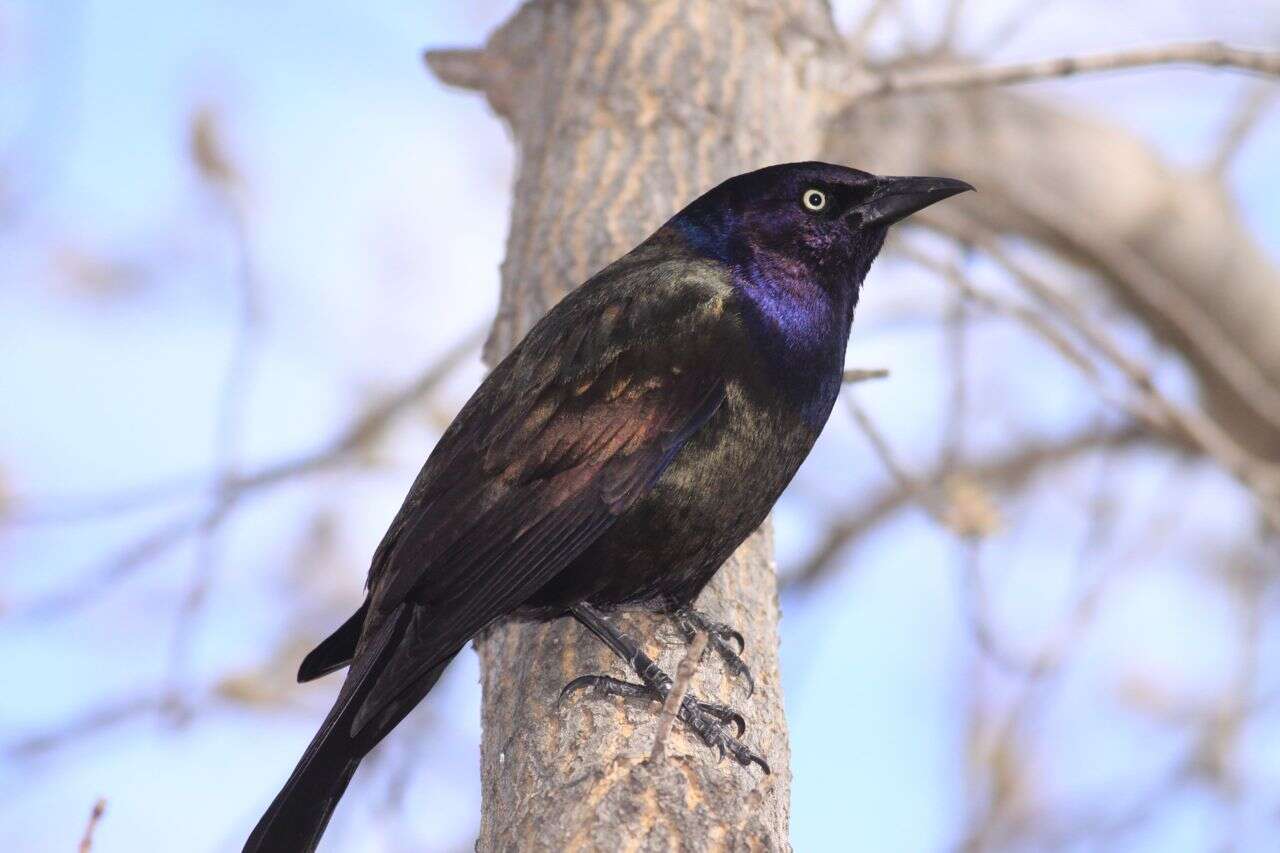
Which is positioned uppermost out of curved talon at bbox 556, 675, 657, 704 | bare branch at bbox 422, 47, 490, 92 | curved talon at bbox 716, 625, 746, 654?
bare branch at bbox 422, 47, 490, 92

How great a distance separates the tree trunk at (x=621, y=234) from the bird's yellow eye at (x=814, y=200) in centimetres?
48

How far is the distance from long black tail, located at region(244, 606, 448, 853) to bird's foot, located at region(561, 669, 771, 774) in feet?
0.99

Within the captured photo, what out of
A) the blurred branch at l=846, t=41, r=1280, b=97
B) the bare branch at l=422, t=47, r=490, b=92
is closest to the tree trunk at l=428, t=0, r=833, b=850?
the bare branch at l=422, t=47, r=490, b=92

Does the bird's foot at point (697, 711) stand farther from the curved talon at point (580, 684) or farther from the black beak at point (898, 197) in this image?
the black beak at point (898, 197)

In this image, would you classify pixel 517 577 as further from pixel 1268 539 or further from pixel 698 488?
pixel 1268 539

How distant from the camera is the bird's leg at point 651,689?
265 cm

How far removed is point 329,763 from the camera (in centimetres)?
285

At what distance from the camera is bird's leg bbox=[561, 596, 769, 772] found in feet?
8.71

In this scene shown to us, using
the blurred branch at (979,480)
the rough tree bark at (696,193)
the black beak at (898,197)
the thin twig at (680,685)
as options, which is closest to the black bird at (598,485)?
the rough tree bark at (696,193)

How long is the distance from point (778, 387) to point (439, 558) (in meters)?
0.73

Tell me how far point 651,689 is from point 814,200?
1177 mm

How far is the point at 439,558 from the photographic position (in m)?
2.86

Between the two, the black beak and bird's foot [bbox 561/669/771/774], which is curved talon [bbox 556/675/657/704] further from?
the black beak

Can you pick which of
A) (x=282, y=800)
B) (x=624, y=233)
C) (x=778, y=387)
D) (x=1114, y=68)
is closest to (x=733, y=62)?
(x=624, y=233)
